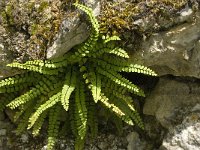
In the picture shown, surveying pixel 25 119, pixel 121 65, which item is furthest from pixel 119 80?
pixel 25 119

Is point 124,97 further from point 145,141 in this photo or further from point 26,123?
point 26,123

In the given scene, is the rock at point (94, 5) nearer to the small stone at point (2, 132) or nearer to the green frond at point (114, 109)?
the green frond at point (114, 109)

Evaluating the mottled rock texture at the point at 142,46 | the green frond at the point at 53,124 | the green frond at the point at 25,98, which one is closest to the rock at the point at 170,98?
the mottled rock texture at the point at 142,46

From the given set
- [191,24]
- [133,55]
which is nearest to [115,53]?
[133,55]

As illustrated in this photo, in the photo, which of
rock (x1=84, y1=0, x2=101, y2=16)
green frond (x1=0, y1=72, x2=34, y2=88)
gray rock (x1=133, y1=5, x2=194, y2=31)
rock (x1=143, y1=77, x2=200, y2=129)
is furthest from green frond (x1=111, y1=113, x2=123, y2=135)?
rock (x1=84, y1=0, x2=101, y2=16)

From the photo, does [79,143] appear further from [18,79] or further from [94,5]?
[94,5]
